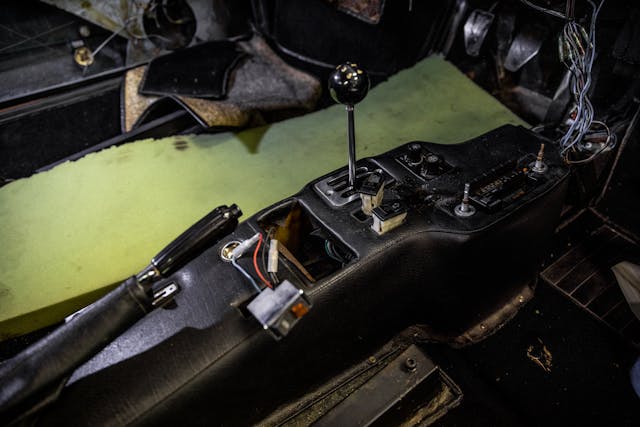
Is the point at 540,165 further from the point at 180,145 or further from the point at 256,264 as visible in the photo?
the point at 180,145

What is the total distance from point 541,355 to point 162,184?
1786 mm

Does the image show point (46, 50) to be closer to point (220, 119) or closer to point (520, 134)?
point (220, 119)

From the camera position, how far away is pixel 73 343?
2.76 feet

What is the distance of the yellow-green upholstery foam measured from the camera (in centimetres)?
161

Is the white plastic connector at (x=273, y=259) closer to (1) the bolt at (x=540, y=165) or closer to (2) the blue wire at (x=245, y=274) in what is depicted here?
(2) the blue wire at (x=245, y=274)

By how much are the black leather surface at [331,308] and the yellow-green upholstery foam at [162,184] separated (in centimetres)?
71

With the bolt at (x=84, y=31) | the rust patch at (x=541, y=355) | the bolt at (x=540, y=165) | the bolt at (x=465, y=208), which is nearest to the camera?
the bolt at (x=465, y=208)

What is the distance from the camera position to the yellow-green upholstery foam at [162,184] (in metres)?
1.61

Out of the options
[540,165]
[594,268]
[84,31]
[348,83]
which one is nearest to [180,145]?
[84,31]

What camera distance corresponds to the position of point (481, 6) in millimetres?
2354

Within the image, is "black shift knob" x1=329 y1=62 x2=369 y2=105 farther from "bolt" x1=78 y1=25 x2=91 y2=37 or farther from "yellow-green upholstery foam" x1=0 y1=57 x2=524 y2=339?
"bolt" x1=78 y1=25 x2=91 y2=37

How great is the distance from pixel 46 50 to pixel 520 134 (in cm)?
292

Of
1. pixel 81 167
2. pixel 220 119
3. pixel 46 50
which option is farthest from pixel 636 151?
pixel 46 50

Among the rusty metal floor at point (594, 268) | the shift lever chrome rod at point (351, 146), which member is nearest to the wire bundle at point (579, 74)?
the rusty metal floor at point (594, 268)
